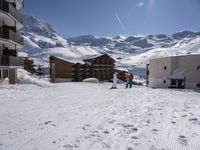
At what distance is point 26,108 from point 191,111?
6.56m

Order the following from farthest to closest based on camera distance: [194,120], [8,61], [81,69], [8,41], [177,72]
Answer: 1. [81,69]
2. [177,72]
3. [8,41]
4. [8,61]
5. [194,120]

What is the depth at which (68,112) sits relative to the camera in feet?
27.9

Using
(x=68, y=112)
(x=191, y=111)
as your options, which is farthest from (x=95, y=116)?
(x=191, y=111)

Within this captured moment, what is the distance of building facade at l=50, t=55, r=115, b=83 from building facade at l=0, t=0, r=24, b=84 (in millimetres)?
9487

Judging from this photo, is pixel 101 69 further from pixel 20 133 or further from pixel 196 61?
pixel 20 133

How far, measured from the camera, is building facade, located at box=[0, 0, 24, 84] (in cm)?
2253

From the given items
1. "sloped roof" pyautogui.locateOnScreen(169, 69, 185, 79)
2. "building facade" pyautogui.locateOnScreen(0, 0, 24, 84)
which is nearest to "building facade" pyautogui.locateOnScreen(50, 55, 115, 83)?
"building facade" pyautogui.locateOnScreen(0, 0, 24, 84)

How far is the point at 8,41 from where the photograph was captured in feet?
77.2

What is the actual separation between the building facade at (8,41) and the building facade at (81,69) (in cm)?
949

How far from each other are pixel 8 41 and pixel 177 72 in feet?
68.3

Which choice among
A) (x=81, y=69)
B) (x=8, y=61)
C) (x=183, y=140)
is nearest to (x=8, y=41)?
(x=8, y=61)

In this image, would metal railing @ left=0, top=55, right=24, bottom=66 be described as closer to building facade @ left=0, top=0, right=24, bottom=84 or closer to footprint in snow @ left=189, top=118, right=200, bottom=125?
building facade @ left=0, top=0, right=24, bottom=84

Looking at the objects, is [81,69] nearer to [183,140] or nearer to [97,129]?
[97,129]

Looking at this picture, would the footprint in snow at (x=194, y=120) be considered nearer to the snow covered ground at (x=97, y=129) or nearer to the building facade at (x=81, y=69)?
the snow covered ground at (x=97, y=129)
